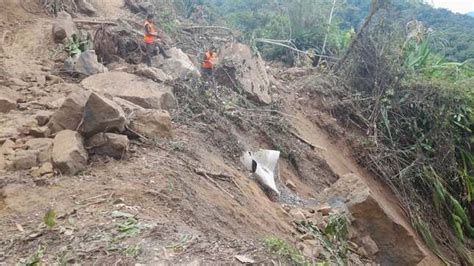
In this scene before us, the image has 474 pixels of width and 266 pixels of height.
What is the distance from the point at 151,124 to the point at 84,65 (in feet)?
5.23

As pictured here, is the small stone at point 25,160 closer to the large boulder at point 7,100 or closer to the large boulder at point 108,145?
the large boulder at point 108,145

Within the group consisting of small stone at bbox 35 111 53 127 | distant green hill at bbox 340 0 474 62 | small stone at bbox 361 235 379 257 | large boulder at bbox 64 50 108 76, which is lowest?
distant green hill at bbox 340 0 474 62

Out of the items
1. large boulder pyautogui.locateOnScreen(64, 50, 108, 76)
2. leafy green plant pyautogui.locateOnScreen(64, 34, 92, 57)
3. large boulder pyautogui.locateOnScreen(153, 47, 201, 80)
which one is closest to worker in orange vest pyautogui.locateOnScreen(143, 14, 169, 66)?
large boulder pyautogui.locateOnScreen(153, 47, 201, 80)

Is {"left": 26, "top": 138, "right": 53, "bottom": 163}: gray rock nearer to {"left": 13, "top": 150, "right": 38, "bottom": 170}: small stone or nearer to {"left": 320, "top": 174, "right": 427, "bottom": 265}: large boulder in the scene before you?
{"left": 13, "top": 150, "right": 38, "bottom": 170}: small stone

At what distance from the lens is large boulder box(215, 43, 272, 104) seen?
527 centimetres

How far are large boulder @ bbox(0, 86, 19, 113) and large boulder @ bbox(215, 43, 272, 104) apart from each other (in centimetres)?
215

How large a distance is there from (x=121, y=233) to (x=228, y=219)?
2.65 feet

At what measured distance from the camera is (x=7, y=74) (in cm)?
436

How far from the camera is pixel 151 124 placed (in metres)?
3.41

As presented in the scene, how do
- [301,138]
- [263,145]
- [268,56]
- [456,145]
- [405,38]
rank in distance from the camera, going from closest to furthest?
[263,145], [301,138], [456,145], [405,38], [268,56]

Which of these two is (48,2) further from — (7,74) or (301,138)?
(301,138)

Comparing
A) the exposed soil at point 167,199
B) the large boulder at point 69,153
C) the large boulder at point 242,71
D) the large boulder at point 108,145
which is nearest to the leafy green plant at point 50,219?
the exposed soil at point 167,199

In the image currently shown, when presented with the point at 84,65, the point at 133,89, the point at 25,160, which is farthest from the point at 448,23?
the point at 25,160

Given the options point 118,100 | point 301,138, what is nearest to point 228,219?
point 118,100
